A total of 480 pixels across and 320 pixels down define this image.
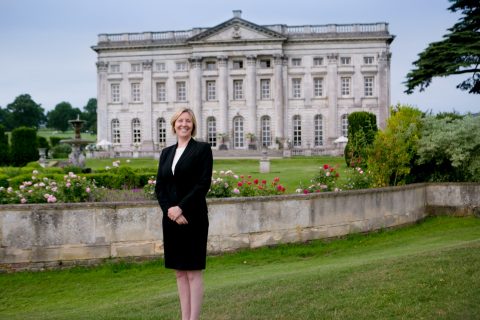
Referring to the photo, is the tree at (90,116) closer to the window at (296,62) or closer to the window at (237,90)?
the window at (237,90)

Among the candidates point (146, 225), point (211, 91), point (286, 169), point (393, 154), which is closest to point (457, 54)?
point (286, 169)

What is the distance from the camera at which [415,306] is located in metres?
5.25

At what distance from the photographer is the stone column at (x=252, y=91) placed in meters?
52.9

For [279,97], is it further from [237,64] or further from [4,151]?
[4,151]

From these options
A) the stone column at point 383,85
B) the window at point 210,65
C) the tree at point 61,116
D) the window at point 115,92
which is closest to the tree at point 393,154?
the stone column at point 383,85

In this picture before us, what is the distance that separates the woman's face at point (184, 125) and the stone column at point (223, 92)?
48.5 m

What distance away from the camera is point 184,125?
17.0ft

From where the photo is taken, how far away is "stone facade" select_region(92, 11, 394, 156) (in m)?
52.3

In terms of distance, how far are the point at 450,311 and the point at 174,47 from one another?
5145cm

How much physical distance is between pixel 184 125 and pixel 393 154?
865 cm

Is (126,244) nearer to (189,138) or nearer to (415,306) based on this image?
(189,138)

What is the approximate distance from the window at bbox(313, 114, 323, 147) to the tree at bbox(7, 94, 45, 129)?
197 ft

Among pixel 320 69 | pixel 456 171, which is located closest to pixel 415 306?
pixel 456 171

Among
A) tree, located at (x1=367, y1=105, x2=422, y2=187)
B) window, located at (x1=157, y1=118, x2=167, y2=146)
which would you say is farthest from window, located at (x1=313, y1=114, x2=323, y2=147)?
tree, located at (x1=367, y1=105, x2=422, y2=187)
